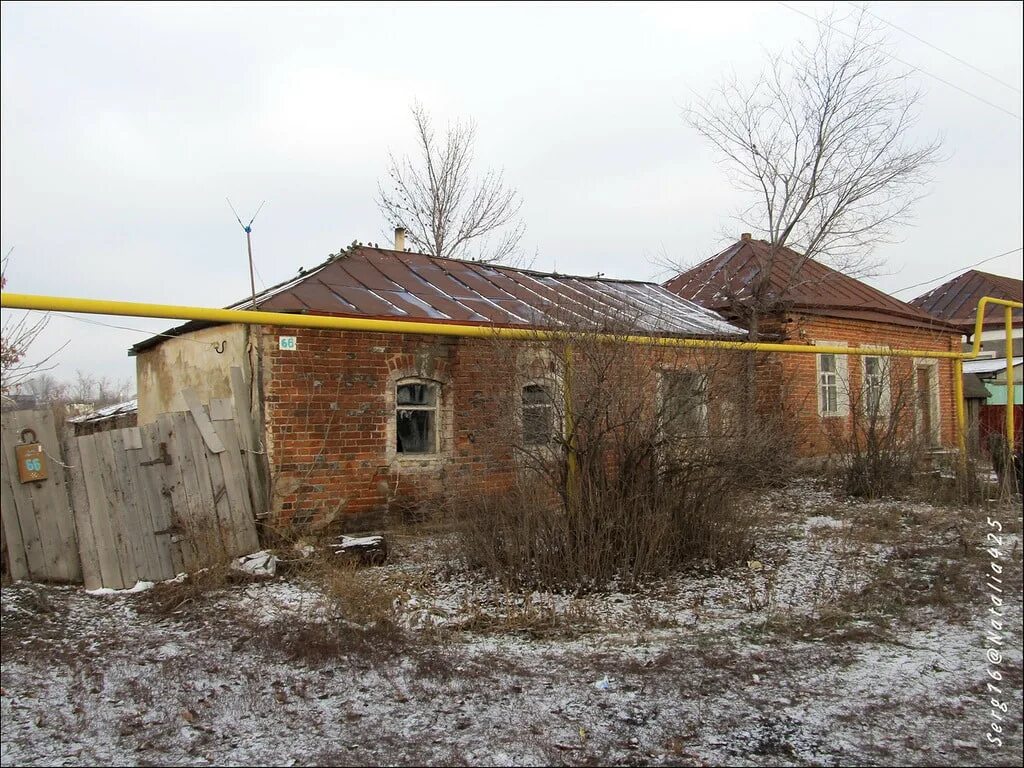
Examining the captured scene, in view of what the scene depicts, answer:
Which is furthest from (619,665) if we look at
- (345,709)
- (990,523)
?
(990,523)

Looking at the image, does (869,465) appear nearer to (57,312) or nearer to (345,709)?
(345,709)

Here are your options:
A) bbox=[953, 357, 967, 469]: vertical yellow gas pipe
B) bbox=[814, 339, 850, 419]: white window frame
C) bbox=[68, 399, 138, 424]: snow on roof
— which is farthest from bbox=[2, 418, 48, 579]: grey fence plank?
bbox=[814, 339, 850, 419]: white window frame

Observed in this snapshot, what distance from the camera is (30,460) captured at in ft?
18.9

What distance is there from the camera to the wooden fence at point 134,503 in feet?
19.0

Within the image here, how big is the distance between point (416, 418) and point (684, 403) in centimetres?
412

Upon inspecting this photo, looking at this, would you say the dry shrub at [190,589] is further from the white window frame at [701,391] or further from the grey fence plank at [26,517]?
the white window frame at [701,391]

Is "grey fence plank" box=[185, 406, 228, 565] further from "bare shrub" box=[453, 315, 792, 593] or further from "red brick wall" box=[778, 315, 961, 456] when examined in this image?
"red brick wall" box=[778, 315, 961, 456]

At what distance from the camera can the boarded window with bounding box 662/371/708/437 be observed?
597cm

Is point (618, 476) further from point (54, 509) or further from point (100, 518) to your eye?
point (54, 509)

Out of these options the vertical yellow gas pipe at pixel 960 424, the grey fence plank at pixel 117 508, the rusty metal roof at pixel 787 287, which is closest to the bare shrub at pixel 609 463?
the grey fence plank at pixel 117 508

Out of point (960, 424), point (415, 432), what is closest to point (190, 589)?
point (415, 432)

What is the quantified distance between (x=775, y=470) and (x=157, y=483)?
5138 millimetres

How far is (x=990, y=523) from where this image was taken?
7344mm

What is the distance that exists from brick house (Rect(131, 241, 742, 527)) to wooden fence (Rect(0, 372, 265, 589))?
2.28 feet
